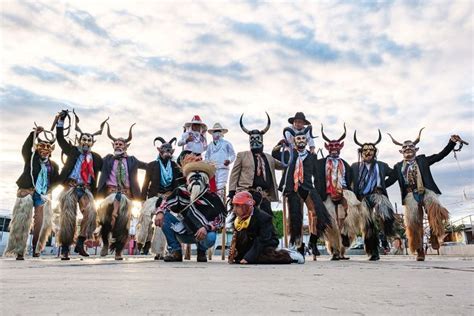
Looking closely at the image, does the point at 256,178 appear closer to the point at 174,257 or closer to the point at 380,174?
the point at 174,257

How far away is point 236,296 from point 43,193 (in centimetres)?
665

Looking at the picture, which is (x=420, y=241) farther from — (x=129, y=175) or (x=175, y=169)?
(x=129, y=175)

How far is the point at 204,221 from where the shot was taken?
6.01 metres

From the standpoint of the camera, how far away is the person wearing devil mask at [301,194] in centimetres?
705

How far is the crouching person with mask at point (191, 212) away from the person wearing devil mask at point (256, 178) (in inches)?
23.2

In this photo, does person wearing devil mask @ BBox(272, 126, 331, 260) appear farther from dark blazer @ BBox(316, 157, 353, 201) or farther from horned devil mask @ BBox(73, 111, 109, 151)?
horned devil mask @ BBox(73, 111, 109, 151)

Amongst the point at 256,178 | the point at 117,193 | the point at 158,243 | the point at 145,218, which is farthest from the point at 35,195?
the point at 256,178

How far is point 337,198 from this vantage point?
25.0ft

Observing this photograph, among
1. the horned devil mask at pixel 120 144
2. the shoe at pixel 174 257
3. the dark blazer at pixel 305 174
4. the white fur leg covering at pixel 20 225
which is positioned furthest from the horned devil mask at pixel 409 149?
the white fur leg covering at pixel 20 225

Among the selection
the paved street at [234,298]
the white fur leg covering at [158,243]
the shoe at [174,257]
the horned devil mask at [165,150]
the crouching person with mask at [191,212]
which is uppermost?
the horned devil mask at [165,150]

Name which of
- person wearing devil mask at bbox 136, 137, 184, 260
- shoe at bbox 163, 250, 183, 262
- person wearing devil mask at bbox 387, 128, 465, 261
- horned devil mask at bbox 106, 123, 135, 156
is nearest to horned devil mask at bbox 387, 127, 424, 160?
person wearing devil mask at bbox 387, 128, 465, 261

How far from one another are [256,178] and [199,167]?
1.06 m

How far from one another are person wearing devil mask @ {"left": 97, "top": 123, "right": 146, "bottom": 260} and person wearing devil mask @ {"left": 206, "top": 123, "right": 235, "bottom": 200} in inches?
54.0

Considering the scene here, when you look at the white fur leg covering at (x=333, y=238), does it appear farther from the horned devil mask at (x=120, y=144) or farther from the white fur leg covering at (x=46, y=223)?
the white fur leg covering at (x=46, y=223)
